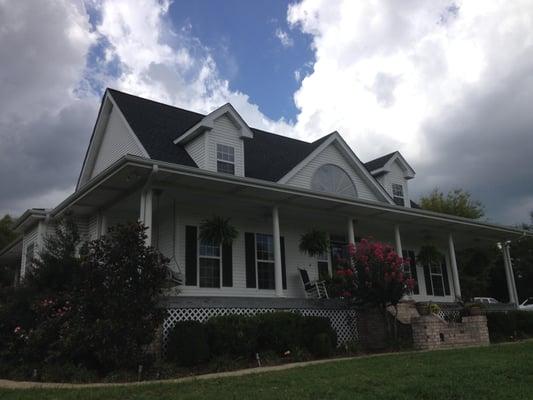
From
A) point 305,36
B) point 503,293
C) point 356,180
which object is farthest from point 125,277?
point 503,293

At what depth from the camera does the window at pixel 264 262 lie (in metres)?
14.9

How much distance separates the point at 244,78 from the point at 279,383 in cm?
923

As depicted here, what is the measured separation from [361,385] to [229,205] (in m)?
8.44

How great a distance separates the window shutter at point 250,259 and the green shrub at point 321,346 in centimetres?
385

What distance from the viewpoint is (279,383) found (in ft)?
23.0

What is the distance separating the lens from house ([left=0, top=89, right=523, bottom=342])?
472 inches

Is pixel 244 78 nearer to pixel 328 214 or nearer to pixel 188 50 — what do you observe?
pixel 188 50

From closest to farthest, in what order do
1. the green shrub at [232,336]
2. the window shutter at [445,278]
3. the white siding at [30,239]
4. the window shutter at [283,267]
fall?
the green shrub at [232,336], the white siding at [30,239], the window shutter at [283,267], the window shutter at [445,278]

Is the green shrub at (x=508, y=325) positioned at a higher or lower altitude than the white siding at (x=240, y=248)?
lower

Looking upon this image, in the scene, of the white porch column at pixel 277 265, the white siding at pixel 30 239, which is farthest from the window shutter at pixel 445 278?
the white siding at pixel 30 239

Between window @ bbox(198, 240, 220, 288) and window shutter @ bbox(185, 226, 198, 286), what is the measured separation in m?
0.17

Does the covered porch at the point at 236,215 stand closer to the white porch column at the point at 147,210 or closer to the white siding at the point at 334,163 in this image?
the white porch column at the point at 147,210

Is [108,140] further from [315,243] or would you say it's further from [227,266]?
[315,243]

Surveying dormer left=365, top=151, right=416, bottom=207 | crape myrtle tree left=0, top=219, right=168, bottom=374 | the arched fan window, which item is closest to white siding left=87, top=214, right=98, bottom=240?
crape myrtle tree left=0, top=219, right=168, bottom=374
